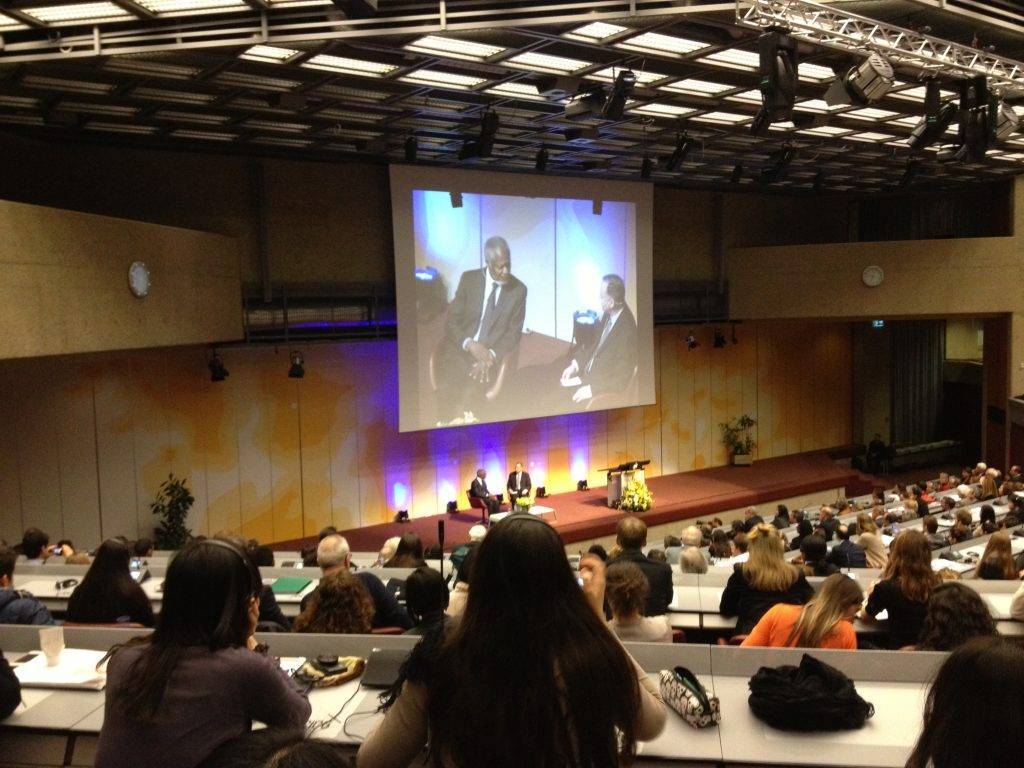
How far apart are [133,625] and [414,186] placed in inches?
347

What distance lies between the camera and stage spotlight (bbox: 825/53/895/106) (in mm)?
6648

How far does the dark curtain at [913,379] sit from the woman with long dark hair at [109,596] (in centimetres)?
1787

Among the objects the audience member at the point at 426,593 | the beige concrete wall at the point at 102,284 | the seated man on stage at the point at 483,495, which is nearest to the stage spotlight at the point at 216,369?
the beige concrete wall at the point at 102,284

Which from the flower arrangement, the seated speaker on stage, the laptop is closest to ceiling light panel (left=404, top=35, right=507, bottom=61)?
the laptop

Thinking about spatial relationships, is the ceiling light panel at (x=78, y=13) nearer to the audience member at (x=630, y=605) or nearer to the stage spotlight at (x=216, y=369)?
the audience member at (x=630, y=605)

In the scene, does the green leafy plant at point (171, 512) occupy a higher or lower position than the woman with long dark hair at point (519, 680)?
lower

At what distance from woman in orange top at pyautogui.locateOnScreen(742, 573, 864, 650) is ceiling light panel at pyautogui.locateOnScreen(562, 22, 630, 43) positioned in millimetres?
4830

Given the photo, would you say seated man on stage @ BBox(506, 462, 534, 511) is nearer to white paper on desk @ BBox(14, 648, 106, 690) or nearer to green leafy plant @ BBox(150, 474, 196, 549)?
green leafy plant @ BBox(150, 474, 196, 549)

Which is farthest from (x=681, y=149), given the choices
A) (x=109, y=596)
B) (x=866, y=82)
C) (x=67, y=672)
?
(x=67, y=672)

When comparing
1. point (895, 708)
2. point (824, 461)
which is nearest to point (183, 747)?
point (895, 708)

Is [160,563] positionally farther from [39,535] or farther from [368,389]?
[368,389]

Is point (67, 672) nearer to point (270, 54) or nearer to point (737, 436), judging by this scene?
point (270, 54)

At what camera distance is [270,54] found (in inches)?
292

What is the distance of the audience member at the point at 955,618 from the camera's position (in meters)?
3.62
